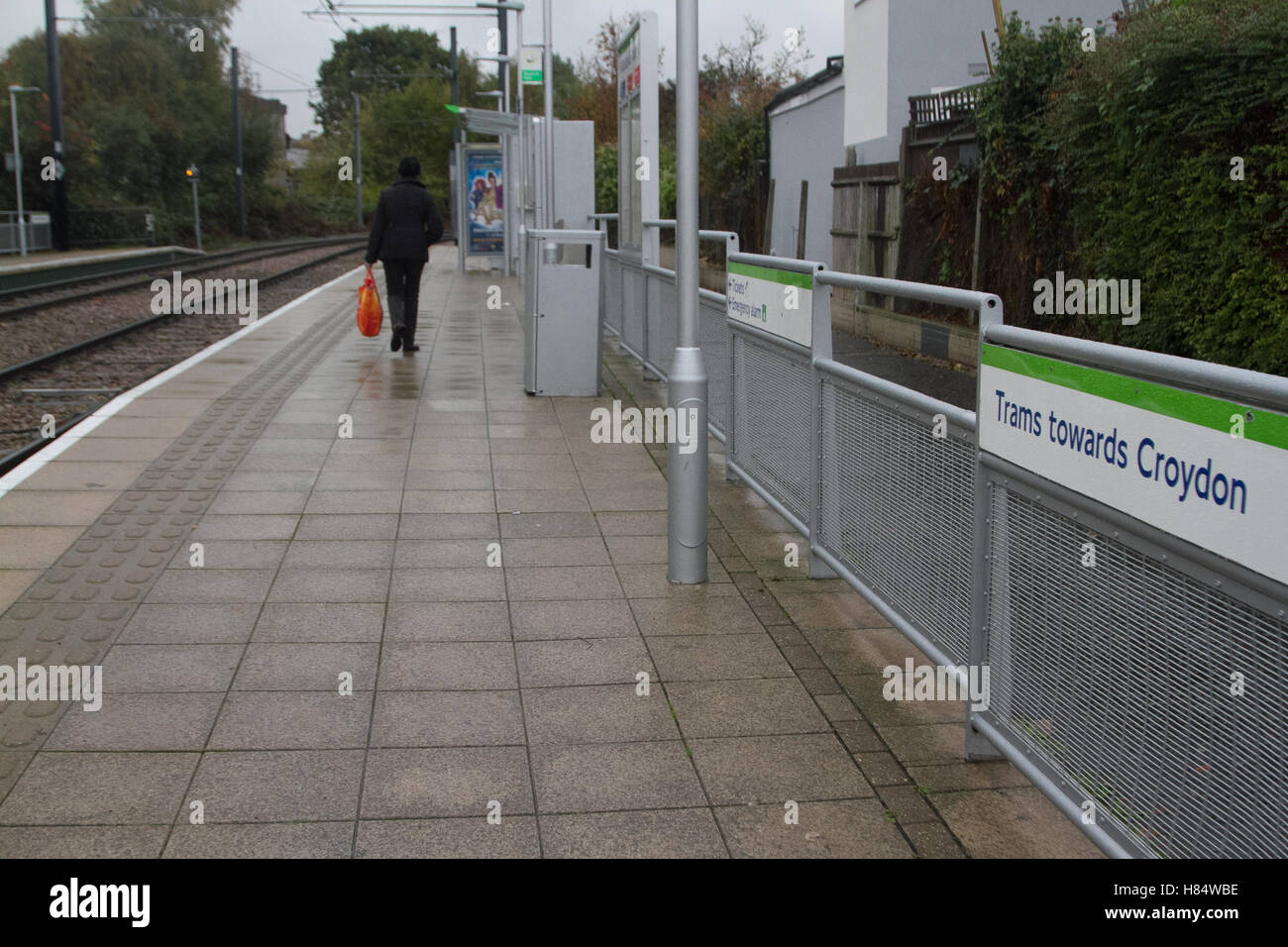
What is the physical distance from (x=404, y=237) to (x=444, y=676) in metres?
9.29

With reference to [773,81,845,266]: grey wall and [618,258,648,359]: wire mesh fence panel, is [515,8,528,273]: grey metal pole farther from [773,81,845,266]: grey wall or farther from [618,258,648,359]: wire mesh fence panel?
[618,258,648,359]: wire mesh fence panel

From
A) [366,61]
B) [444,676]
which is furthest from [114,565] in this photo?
[366,61]

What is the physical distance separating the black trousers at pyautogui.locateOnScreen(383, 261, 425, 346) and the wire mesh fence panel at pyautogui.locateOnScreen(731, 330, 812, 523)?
22.1ft

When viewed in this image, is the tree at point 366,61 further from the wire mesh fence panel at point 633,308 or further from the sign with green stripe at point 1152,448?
the sign with green stripe at point 1152,448

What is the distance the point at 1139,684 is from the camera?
10.3 ft

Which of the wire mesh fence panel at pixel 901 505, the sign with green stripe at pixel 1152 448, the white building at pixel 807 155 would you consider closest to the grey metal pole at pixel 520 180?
the white building at pixel 807 155

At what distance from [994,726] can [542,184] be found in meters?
15.1

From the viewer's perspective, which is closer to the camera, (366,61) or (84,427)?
(84,427)

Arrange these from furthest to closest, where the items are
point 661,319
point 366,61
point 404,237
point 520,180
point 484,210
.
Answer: point 366,61, point 484,210, point 520,180, point 404,237, point 661,319

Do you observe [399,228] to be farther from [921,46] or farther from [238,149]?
[238,149]

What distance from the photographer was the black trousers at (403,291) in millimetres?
13570

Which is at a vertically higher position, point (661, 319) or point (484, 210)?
point (484, 210)
